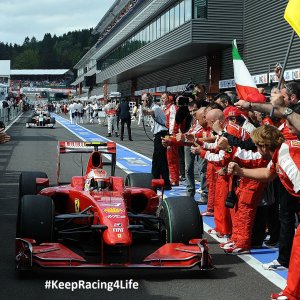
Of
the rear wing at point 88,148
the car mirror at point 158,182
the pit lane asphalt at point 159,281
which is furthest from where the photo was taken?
the rear wing at point 88,148

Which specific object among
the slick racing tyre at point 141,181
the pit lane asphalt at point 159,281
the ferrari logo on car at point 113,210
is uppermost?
the slick racing tyre at point 141,181

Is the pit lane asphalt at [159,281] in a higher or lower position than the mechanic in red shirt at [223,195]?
lower

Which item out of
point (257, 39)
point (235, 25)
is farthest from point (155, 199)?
point (235, 25)

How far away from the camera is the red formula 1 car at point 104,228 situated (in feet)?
20.3

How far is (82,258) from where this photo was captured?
618cm

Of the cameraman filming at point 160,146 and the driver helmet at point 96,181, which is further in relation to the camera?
the cameraman filming at point 160,146

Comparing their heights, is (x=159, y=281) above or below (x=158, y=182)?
below

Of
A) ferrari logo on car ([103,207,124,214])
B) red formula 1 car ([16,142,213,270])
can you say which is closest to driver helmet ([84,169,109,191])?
red formula 1 car ([16,142,213,270])

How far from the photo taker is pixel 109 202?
22.8 ft

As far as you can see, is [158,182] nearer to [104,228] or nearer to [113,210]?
[113,210]

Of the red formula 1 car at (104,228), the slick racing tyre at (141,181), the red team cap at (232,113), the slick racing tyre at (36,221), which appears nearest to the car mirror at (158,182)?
the red formula 1 car at (104,228)

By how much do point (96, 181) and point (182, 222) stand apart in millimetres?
1219

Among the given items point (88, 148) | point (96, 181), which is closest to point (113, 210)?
point (96, 181)

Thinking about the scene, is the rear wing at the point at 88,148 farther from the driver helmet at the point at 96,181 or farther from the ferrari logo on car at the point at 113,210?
the ferrari logo on car at the point at 113,210
